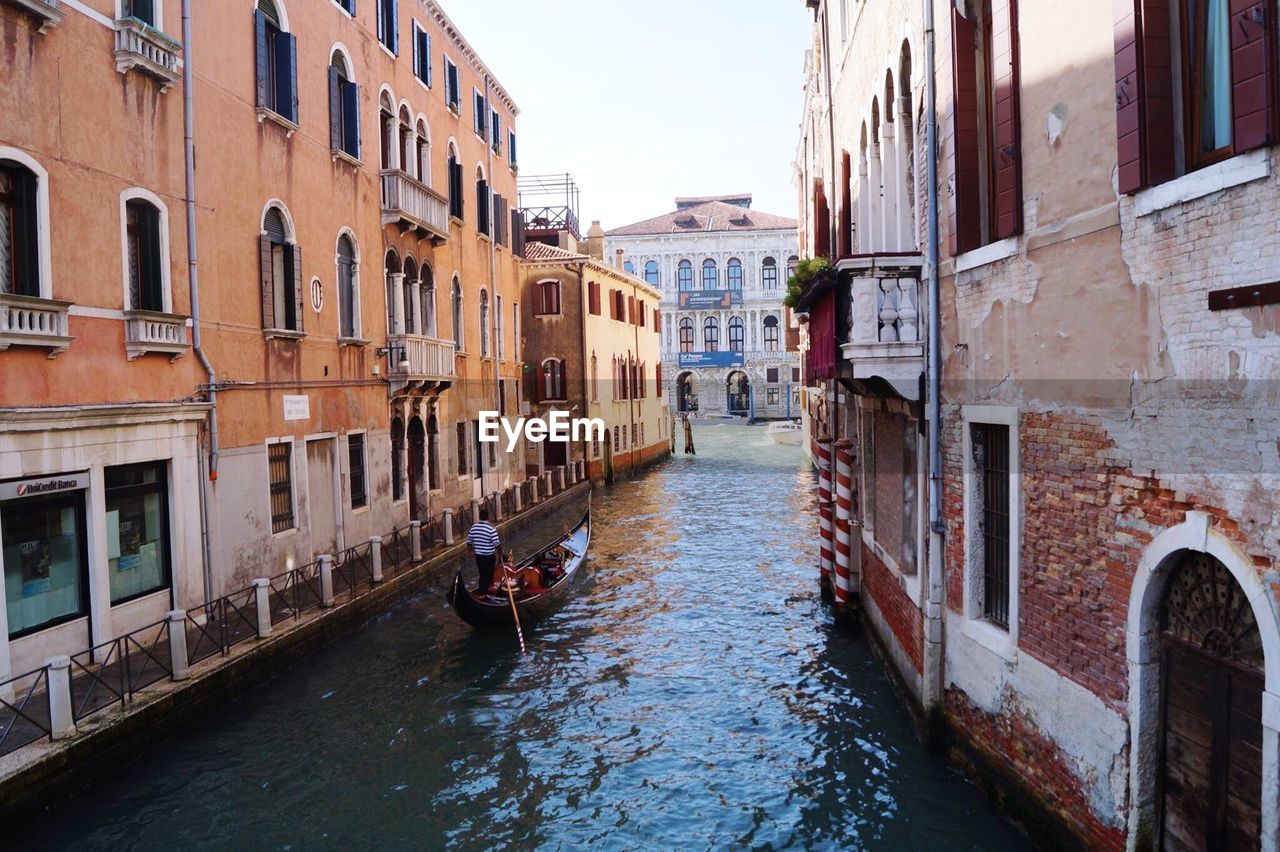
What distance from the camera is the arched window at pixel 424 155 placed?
17.5m

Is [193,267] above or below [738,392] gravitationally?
above

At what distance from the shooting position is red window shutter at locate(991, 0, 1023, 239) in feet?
18.8

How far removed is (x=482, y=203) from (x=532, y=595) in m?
11.5

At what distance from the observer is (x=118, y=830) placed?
6570mm

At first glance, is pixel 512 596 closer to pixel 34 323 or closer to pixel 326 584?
pixel 326 584

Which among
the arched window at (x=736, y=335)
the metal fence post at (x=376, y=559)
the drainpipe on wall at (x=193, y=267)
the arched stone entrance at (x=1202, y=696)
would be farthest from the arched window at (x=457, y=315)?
the arched window at (x=736, y=335)

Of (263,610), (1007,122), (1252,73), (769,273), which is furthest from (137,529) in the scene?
(769,273)

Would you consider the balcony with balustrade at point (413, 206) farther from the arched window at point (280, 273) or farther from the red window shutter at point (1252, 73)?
the red window shutter at point (1252, 73)

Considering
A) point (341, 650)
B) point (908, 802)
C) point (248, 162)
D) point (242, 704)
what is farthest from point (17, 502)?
point (908, 802)

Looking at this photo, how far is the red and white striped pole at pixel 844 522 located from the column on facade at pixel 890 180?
104 inches

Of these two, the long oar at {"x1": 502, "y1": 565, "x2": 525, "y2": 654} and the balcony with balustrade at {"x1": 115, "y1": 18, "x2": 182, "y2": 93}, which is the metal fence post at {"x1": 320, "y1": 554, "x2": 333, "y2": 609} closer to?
the long oar at {"x1": 502, "y1": 565, "x2": 525, "y2": 654}

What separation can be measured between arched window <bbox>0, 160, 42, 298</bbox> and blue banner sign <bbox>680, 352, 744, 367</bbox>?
4830cm

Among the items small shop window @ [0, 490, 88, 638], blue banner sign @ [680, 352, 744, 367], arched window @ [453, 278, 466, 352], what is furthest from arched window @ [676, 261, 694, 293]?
small shop window @ [0, 490, 88, 638]

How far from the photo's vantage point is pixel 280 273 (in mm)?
12305
